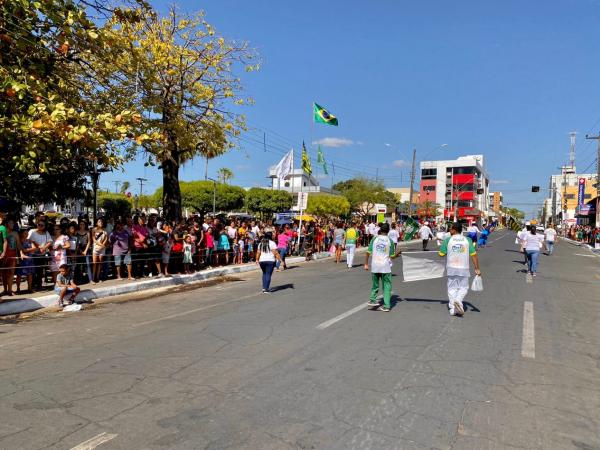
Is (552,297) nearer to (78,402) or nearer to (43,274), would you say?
(78,402)

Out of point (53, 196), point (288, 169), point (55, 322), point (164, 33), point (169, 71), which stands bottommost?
point (55, 322)

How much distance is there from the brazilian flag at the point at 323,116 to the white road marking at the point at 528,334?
54.3ft

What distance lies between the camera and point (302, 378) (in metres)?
5.01

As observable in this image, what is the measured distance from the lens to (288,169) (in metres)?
22.8

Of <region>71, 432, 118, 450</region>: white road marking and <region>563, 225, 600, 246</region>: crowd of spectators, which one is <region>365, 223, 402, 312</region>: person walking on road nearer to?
<region>71, 432, 118, 450</region>: white road marking

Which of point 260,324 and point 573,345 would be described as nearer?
point 573,345

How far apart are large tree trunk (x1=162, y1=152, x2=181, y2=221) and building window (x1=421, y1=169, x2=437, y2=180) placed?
10292cm

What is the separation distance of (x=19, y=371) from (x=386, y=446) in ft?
14.0

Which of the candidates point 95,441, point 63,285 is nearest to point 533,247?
point 63,285

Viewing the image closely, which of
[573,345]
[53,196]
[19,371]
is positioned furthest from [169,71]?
[573,345]

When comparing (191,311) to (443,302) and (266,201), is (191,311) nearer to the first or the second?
(443,302)

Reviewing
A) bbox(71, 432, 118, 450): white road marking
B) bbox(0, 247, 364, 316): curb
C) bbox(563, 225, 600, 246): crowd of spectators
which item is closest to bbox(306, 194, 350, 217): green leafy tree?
bbox(563, 225, 600, 246): crowd of spectators

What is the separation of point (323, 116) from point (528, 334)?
743 inches

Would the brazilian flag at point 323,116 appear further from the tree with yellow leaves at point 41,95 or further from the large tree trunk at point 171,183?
the tree with yellow leaves at point 41,95
